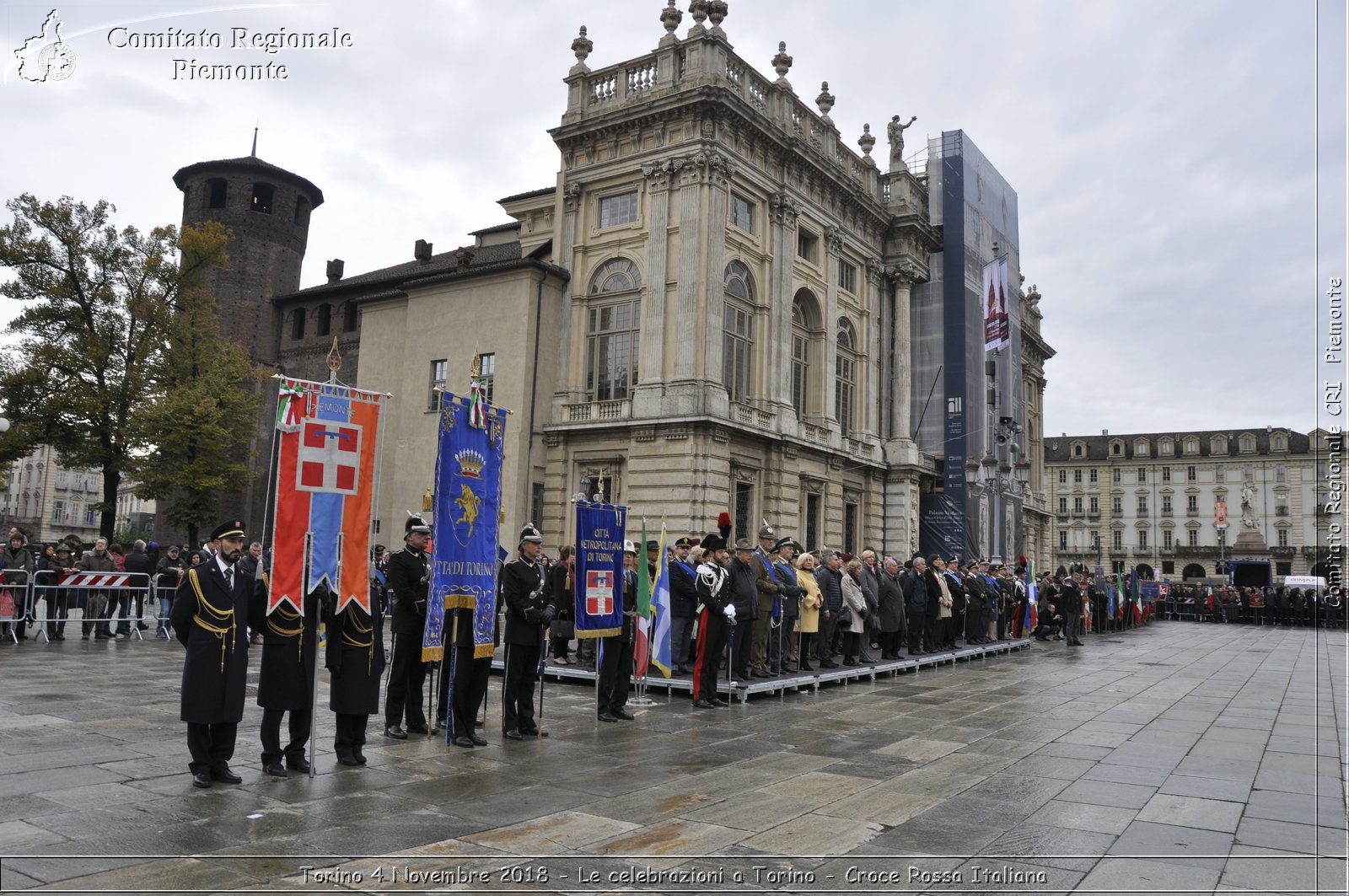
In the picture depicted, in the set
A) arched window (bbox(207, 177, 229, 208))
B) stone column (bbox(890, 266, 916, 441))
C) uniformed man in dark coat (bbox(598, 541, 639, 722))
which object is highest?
arched window (bbox(207, 177, 229, 208))

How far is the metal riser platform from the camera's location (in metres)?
13.4

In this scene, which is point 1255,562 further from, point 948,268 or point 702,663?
point 702,663

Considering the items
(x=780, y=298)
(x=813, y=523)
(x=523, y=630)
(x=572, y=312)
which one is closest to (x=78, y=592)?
(x=523, y=630)

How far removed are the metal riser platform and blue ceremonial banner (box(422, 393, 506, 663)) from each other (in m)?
3.21

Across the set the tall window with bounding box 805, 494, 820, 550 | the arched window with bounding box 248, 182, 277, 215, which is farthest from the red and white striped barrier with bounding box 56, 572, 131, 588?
the arched window with bounding box 248, 182, 277, 215

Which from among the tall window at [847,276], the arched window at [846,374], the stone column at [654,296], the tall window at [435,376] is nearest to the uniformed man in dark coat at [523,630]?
the stone column at [654,296]

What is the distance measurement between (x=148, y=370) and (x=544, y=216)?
1496cm

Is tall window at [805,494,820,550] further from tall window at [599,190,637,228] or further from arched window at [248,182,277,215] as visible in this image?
arched window at [248,182,277,215]

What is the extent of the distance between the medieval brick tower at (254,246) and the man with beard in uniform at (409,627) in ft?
111

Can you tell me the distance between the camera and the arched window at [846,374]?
122ft

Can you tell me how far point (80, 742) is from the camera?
846cm

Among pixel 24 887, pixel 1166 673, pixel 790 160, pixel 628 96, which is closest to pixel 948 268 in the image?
pixel 790 160

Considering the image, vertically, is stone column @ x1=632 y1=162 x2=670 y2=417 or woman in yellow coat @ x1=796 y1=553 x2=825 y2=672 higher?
stone column @ x1=632 y1=162 x2=670 y2=417

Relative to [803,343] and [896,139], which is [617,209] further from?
[896,139]
